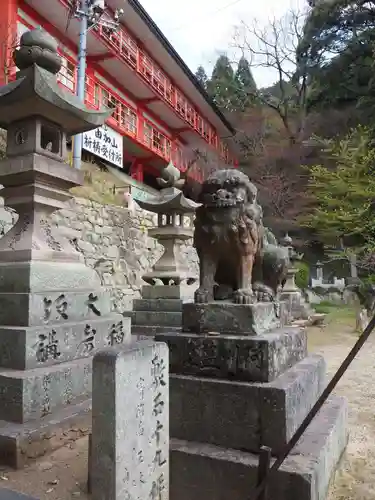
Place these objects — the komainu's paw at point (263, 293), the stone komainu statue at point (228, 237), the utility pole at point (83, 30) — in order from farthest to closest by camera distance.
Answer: the utility pole at point (83, 30), the komainu's paw at point (263, 293), the stone komainu statue at point (228, 237)

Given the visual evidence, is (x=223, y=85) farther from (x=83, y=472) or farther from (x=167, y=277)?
(x=83, y=472)

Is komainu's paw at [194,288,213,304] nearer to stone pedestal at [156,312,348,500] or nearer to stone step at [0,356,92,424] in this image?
stone pedestal at [156,312,348,500]

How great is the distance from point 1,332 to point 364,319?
30.3ft

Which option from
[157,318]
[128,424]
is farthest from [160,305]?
[128,424]

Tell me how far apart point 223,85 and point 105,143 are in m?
19.3

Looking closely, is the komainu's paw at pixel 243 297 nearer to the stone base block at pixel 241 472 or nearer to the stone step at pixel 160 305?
the stone base block at pixel 241 472

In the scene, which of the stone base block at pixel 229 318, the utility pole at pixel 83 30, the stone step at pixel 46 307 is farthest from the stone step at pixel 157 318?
the utility pole at pixel 83 30

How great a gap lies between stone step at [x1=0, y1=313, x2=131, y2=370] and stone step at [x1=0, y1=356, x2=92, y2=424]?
0.27ft

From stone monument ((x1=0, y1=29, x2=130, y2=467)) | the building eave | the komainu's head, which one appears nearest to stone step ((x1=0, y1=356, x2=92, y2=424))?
stone monument ((x1=0, y1=29, x2=130, y2=467))

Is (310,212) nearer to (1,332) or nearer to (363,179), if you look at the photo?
(363,179)

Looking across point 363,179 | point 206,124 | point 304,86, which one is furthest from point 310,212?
point 304,86

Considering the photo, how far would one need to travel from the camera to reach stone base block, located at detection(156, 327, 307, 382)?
2.36m

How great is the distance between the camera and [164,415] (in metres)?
1.85

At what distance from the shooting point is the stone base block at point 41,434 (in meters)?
2.76
